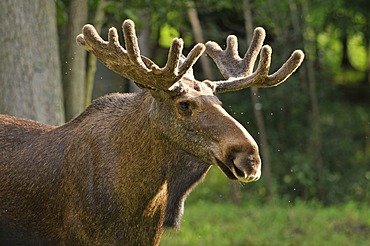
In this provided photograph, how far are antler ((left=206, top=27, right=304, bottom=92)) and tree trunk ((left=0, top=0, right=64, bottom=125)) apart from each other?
1.89m

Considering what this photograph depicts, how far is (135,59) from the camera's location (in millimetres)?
5965

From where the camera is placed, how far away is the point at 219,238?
12102mm

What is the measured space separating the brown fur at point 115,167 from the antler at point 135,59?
0.15 meters

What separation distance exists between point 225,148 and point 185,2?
5.19 metres

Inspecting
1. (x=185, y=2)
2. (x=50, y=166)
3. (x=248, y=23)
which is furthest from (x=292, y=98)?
(x=50, y=166)

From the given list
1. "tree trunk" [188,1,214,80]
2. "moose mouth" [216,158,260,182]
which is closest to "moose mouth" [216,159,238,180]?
"moose mouth" [216,158,260,182]

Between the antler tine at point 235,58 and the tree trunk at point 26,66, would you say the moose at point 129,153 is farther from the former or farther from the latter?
the tree trunk at point 26,66

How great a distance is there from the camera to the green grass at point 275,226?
472 inches

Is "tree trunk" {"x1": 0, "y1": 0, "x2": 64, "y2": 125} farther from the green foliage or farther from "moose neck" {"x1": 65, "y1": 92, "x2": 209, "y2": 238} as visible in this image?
the green foliage

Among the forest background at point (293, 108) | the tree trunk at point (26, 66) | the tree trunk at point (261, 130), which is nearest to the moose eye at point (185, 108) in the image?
the tree trunk at point (26, 66)

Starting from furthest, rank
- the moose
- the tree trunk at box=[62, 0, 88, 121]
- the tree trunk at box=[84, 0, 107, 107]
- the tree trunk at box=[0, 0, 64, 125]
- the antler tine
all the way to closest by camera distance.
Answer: the tree trunk at box=[84, 0, 107, 107] < the tree trunk at box=[62, 0, 88, 121] < the tree trunk at box=[0, 0, 64, 125] < the antler tine < the moose

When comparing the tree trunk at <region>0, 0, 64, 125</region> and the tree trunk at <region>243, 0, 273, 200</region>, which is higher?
the tree trunk at <region>0, 0, 64, 125</region>

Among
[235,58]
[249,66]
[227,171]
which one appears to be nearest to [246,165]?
[227,171]

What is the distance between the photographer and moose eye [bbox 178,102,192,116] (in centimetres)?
599
